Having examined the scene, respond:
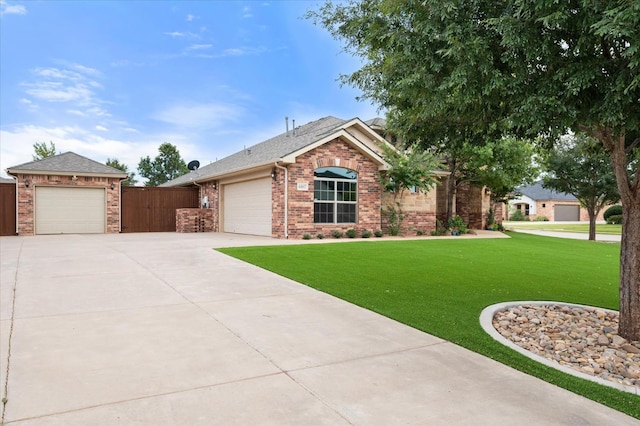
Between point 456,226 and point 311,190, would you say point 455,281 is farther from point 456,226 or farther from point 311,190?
point 456,226

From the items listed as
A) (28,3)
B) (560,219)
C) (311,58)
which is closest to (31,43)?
(28,3)

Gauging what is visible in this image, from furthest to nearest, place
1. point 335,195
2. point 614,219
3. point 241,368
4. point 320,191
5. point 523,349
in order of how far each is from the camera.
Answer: point 614,219, point 335,195, point 320,191, point 523,349, point 241,368

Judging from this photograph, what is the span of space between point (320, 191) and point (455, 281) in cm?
962

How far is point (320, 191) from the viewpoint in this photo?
16.9 meters

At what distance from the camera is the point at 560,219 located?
51.3 meters

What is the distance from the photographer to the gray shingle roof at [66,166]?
18558 mm

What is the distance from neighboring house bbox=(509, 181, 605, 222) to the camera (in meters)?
50.5

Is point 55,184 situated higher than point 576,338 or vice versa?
point 55,184

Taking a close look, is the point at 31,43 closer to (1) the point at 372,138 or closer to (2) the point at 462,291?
(1) the point at 372,138

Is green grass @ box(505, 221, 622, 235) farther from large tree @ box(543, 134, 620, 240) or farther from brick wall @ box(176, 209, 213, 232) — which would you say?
brick wall @ box(176, 209, 213, 232)

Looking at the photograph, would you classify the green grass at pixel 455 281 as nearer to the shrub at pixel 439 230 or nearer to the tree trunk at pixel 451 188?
the shrub at pixel 439 230

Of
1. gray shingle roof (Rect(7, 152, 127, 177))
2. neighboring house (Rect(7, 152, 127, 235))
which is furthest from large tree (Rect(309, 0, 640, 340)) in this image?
neighboring house (Rect(7, 152, 127, 235))

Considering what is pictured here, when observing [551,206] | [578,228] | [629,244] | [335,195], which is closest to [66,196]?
[335,195]

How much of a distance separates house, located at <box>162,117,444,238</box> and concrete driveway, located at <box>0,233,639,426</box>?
9791 millimetres
